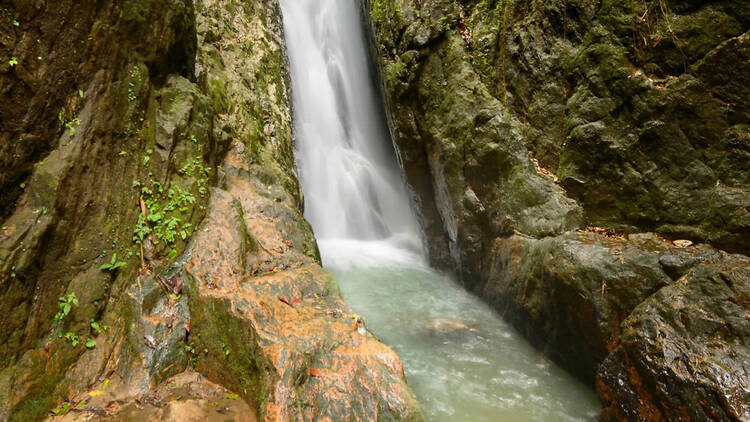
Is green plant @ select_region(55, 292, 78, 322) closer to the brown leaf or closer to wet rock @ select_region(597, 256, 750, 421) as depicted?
the brown leaf

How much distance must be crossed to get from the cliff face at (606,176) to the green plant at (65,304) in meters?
5.40

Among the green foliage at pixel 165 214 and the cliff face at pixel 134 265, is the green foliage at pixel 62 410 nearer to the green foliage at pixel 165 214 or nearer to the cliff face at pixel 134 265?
the cliff face at pixel 134 265

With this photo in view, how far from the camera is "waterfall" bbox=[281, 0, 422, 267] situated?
11539 mm

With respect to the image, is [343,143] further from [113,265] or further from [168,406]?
[168,406]

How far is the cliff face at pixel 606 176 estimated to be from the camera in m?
3.40

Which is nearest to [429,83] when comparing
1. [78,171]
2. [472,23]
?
[472,23]

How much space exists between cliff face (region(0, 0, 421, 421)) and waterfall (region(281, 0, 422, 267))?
6.19 metres

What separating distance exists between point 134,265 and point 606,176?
20.8 feet

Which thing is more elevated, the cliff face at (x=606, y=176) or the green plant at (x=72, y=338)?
the cliff face at (x=606, y=176)

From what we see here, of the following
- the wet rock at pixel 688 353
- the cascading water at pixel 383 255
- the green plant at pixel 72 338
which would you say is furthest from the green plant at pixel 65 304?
the wet rock at pixel 688 353

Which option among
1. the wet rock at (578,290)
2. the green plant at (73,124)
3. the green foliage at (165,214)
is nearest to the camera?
the green plant at (73,124)

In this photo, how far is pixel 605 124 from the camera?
5.31 m

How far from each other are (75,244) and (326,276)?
8.34 feet

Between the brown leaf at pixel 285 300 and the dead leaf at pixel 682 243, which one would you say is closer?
the brown leaf at pixel 285 300
